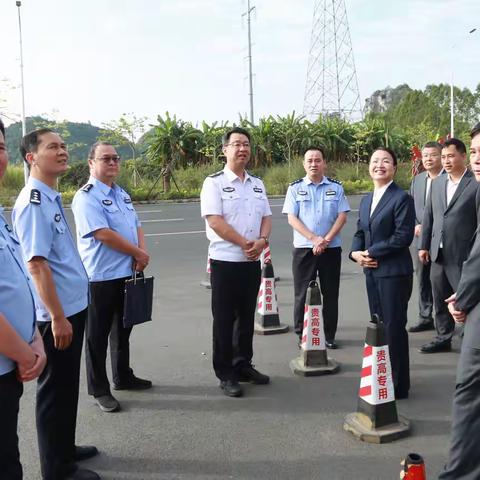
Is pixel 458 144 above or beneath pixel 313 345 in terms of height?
above

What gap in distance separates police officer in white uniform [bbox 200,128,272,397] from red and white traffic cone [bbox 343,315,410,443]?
3.51 ft

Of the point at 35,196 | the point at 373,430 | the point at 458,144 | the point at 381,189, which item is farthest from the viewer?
the point at 458,144

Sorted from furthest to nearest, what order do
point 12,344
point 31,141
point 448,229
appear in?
1. point 448,229
2. point 31,141
3. point 12,344

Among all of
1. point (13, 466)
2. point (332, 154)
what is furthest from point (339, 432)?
point (332, 154)

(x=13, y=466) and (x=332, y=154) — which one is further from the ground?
(x=332, y=154)

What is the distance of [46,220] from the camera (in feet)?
9.13

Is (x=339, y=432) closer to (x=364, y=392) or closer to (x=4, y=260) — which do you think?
(x=364, y=392)

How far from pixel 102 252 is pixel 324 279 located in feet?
7.60

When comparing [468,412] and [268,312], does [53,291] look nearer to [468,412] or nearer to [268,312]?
[468,412]

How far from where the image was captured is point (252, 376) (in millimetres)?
4305

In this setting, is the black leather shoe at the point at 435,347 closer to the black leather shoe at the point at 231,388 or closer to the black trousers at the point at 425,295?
the black trousers at the point at 425,295

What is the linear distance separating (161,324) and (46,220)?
3.32 metres

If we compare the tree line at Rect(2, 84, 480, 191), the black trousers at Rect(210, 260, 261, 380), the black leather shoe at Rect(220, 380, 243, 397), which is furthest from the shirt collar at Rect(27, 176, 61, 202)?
the tree line at Rect(2, 84, 480, 191)

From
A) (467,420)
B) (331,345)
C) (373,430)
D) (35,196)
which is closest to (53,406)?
(35,196)
